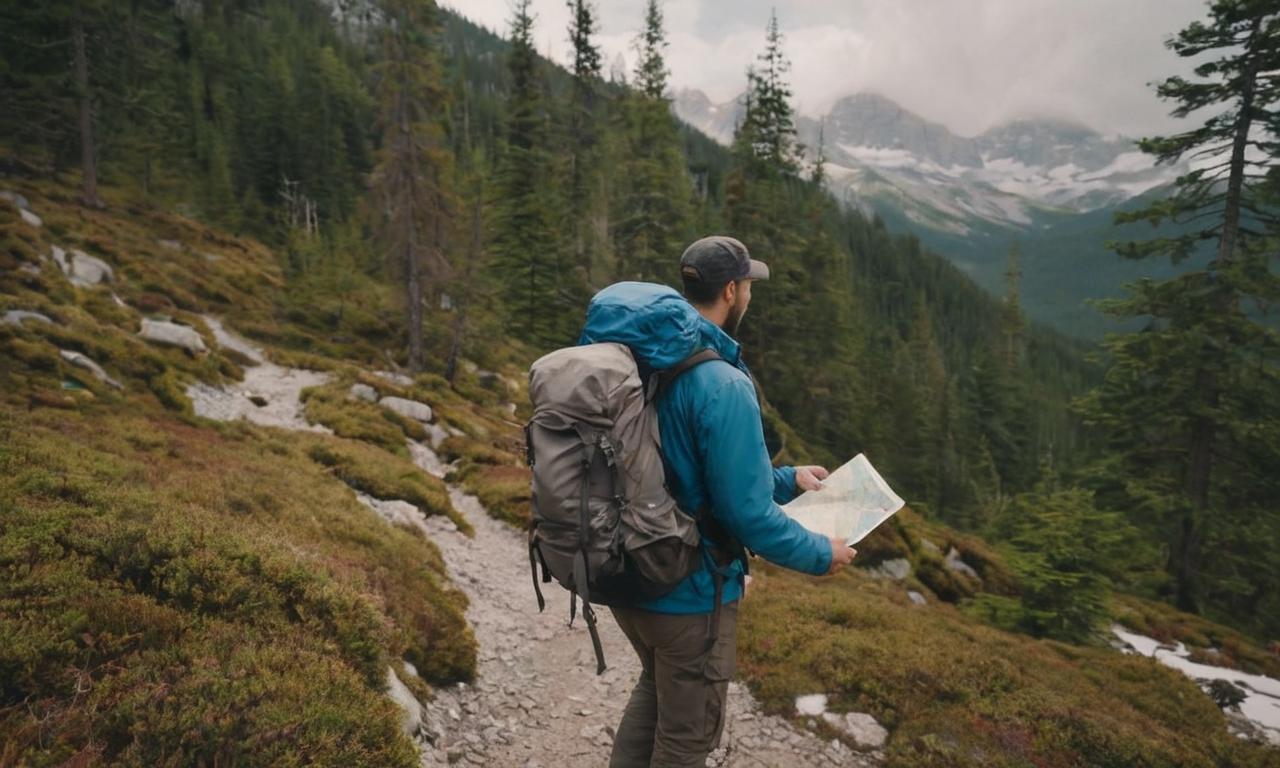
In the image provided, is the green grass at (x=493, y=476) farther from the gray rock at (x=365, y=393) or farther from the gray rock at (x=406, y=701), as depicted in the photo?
the gray rock at (x=406, y=701)

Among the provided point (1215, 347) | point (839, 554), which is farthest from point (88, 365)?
point (1215, 347)

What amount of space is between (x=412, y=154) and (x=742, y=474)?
24.3 meters

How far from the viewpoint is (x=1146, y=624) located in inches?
576

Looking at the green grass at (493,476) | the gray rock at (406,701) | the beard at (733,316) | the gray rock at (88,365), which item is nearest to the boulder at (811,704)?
the gray rock at (406,701)

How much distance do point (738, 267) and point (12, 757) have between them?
13.0 feet

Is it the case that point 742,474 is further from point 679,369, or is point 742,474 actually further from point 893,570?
point 893,570

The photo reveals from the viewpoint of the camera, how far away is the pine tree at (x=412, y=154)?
22.5 meters

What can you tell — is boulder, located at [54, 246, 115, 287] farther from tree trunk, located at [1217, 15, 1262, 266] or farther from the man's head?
tree trunk, located at [1217, 15, 1262, 266]

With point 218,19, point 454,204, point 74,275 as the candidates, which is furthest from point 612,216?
point 218,19

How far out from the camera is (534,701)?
6.07 meters

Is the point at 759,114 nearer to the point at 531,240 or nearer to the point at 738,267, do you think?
the point at 531,240

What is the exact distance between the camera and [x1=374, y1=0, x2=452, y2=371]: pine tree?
2255 cm

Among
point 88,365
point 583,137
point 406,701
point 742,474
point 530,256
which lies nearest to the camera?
point 742,474

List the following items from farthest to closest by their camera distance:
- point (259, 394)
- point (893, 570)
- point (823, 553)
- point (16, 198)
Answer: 1. point (16, 198)
2. point (259, 394)
3. point (893, 570)
4. point (823, 553)
